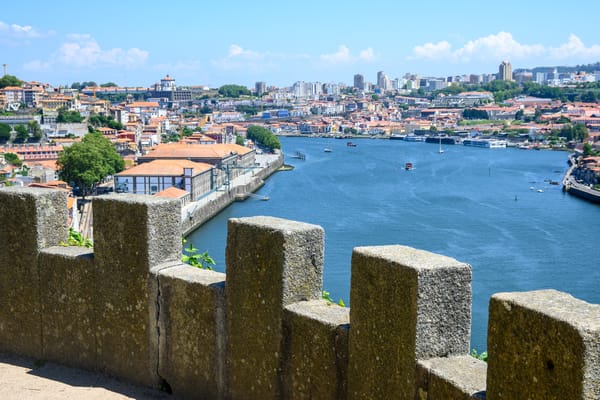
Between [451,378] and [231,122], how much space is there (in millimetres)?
97692

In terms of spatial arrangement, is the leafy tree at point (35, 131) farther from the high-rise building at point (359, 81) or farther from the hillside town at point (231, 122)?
the high-rise building at point (359, 81)

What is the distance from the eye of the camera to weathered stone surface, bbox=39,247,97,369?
7.09ft

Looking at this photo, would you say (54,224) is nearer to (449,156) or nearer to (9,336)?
(9,336)

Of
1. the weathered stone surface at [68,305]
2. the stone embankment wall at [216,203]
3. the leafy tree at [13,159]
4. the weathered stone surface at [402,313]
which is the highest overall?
the weathered stone surface at [402,313]

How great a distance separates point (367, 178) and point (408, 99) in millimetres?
99079

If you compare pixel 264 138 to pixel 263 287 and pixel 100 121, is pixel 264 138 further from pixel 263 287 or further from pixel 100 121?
pixel 263 287

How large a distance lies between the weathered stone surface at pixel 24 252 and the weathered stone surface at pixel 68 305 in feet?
0.11

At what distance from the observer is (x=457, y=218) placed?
25859mm

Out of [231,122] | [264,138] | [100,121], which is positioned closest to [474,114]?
[231,122]

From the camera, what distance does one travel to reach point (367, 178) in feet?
128

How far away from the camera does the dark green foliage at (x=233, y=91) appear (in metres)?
130

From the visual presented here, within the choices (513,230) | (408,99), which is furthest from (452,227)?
(408,99)

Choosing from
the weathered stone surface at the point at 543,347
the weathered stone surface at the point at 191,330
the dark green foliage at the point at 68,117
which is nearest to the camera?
the weathered stone surface at the point at 543,347

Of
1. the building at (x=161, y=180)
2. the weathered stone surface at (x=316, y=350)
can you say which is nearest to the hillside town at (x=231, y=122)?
the building at (x=161, y=180)
